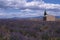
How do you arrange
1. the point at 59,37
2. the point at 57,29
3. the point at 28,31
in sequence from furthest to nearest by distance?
the point at 57,29
the point at 28,31
the point at 59,37

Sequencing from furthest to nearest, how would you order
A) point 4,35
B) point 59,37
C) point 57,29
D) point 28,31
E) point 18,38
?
point 57,29
point 28,31
point 59,37
point 4,35
point 18,38

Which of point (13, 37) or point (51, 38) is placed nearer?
point (13, 37)

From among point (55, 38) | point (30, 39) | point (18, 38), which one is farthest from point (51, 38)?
point (18, 38)

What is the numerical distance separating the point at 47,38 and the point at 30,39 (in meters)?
1.15

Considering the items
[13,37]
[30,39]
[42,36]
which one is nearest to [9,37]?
[13,37]

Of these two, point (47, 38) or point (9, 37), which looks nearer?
point (9, 37)

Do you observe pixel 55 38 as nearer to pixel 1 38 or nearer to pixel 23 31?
pixel 23 31

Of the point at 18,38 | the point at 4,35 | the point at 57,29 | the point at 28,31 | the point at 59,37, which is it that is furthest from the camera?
the point at 57,29

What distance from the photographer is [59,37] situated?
37.4ft

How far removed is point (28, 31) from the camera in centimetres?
1220

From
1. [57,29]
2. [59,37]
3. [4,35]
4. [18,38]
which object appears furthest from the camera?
[57,29]

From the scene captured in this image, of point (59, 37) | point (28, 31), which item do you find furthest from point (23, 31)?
point (59, 37)

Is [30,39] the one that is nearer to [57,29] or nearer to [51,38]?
[51,38]

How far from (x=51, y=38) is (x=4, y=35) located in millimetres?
2204
